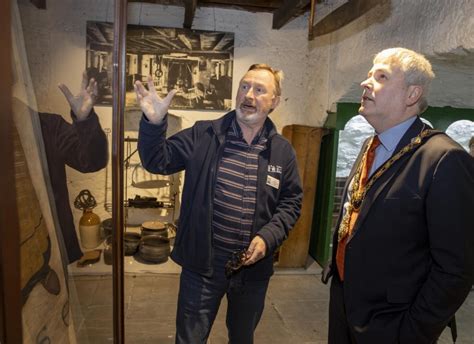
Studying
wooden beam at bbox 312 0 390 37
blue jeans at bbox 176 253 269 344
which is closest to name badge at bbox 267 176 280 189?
→ blue jeans at bbox 176 253 269 344

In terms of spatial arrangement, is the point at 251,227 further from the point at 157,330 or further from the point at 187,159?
the point at 157,330

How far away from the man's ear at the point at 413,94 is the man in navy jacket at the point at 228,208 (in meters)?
0.54

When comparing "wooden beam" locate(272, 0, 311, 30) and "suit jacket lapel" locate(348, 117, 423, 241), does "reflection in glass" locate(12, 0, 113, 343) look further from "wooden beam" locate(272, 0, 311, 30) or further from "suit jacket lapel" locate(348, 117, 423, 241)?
"wooden beam" locate(272, 0, 311, 30)

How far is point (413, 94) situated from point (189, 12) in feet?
8.43

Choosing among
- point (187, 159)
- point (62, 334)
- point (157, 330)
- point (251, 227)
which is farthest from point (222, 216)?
point (157, 330)

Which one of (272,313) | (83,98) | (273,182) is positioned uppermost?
(83,98)

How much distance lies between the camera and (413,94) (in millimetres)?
1285

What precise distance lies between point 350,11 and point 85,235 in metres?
2.13

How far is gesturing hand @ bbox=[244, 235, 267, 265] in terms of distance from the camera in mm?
1438

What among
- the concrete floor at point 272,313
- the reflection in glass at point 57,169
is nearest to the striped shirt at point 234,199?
the reflection in glass at point 57,169

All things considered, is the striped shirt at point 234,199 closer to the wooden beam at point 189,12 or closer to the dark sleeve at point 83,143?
the dark sleeve at point 83,143

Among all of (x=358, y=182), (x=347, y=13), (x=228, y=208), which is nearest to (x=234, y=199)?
(x=228, y=208)

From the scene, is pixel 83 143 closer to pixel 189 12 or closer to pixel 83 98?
pixel 83 98

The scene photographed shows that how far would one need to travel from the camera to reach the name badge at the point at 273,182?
1551 mm
